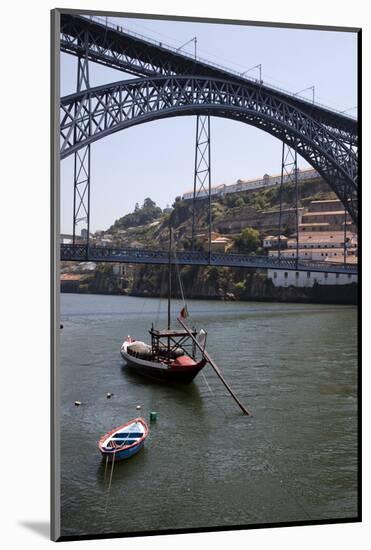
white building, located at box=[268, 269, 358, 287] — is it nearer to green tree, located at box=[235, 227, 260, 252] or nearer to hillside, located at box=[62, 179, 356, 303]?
hillside, located at box=[62, 179, 356, 303]

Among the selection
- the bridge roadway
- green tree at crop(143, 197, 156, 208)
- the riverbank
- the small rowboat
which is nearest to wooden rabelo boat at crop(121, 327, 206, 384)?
the riverbank

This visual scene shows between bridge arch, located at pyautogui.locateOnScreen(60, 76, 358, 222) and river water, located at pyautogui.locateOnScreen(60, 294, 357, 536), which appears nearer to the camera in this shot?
river water, located at pyautogui.locateOnScreen(60, 294, 357, 536)

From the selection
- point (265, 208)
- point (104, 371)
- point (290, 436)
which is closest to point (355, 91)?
point (290, 436)

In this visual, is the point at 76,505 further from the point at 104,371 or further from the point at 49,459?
the point at 104,371

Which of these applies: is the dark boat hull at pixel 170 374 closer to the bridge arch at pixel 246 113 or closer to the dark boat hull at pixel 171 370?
the dark boat hull at pixel 171 370

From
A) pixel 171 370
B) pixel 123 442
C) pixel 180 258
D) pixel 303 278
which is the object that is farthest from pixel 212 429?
pixel 303 278

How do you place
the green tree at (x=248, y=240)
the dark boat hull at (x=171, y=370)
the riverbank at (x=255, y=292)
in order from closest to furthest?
the dark boat hull at (x=171, y=370)
the riverbank at (x=255, y=292)
the green tree at (x=248, y=240)

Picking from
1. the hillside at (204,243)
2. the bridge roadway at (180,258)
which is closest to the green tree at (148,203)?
the hillside at (204,243)
